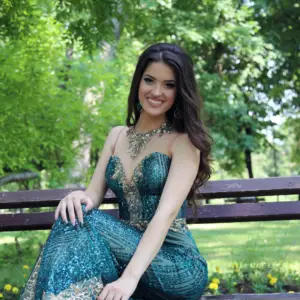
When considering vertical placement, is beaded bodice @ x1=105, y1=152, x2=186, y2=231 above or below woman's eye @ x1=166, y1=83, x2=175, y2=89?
below

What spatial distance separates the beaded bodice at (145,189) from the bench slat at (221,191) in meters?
0.81

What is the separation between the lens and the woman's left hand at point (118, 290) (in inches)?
97.9

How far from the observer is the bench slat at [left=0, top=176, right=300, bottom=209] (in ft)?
12.8

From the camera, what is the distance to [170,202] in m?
2.84

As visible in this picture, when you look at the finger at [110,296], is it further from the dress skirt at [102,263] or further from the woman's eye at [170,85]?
the woman's eye at [170,85]

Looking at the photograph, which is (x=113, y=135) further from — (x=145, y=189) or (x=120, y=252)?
(x=120, y=252)

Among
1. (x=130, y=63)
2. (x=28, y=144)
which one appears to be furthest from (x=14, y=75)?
(x=130, y=63)

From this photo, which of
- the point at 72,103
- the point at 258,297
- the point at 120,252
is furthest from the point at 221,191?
the point at 72,103

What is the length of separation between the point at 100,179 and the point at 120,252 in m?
0.66

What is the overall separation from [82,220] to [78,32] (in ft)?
12.1

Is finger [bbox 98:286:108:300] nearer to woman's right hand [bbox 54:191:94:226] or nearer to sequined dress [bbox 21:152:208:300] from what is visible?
sequined dress [bbox 21:152:208:300]

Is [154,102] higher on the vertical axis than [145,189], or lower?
higher

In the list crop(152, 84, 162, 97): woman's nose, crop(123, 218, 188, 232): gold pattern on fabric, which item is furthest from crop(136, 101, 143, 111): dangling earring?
crop(123, 218, 188, 232): gold pattern on fabric

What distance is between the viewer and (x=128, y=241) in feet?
9.13
